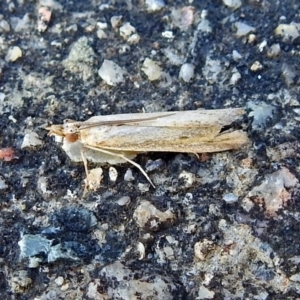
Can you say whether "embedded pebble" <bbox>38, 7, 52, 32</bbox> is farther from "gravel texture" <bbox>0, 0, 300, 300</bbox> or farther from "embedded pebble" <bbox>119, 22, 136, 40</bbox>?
"embedded pebble" <bbox>119, 22, 136, 40</bbox>

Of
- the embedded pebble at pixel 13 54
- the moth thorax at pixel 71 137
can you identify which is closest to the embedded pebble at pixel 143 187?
the moth thorax at pixel 71 137

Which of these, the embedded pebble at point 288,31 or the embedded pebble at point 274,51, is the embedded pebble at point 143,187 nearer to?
the embedded pebble at point 274,51

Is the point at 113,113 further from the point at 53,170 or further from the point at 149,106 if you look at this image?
the point at 53,170

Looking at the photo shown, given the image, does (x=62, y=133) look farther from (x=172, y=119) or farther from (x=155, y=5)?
(x=155, y=5)

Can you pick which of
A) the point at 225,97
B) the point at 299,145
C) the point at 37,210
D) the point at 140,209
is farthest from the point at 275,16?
the point at 37,210

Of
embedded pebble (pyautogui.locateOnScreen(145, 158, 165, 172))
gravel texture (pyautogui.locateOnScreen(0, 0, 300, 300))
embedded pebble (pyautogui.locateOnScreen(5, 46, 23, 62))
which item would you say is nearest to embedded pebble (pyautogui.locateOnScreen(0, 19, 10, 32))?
gravel texture (pyautogui.locateOnScreen(0, 0, 300, 300))

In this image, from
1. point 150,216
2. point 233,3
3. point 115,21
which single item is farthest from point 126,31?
point 150,216
